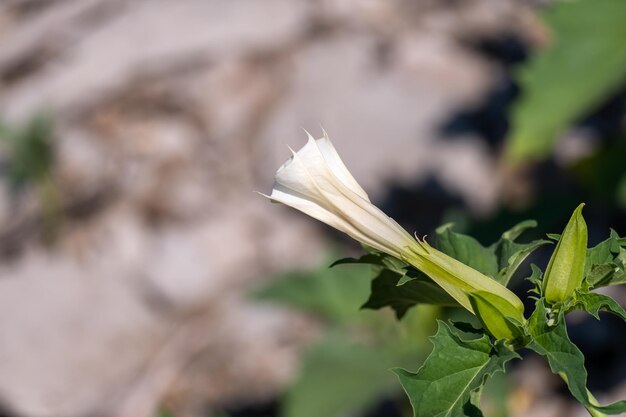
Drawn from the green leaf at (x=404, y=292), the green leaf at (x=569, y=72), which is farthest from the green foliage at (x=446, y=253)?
the green leaf at (x=569, y=72)

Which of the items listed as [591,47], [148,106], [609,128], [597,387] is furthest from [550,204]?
[148,106]

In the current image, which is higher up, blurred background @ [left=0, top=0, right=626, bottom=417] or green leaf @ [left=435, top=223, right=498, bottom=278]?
green leaf @ [left=435, top=223, right=498, bottom=278]

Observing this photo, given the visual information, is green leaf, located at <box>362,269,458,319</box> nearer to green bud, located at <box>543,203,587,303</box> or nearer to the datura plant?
the datura plant

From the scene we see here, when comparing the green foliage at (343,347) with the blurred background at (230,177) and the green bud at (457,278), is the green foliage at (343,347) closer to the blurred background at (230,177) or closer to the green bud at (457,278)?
the blurred background at (230,177)

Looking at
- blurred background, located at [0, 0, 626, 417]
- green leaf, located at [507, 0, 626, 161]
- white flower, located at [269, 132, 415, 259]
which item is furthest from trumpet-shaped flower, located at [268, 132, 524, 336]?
blurred background, located at [0, 0, 626, 417]

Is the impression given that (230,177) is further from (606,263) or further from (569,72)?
(606,263)
